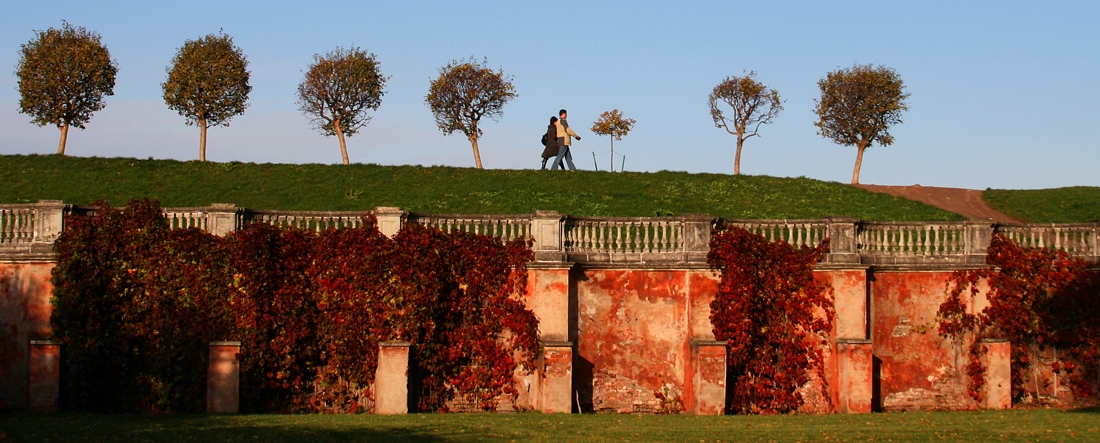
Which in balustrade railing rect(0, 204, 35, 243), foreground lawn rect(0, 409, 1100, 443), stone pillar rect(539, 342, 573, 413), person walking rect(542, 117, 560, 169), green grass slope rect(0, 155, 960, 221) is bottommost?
foreground lawn rect(0, 409, 1100, 443)

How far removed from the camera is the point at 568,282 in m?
22.2

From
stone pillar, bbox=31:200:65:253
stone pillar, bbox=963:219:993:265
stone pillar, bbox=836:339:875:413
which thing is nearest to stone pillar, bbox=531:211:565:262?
stone pillar, bbox=836:339:875:413

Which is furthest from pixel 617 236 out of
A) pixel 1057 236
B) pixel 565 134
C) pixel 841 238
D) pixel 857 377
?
pixel 565 134

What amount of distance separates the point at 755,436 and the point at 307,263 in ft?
29.6

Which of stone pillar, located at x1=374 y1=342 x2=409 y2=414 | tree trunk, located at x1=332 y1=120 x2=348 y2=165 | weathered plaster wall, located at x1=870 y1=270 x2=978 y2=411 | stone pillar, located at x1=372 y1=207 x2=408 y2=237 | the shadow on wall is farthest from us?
tree trunk, located at x1=332 y1=120 x2=348 y2=165

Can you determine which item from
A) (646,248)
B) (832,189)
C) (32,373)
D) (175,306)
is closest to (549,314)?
(646,248)

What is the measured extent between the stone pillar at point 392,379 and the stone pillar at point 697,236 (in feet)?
18.5

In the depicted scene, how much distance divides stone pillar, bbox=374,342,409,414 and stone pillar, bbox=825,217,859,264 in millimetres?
8196

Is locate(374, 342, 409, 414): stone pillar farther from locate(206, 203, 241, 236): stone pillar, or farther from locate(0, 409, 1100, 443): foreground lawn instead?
locate(206, 203, 241, 236): stone pillar

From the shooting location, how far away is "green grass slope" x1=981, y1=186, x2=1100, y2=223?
38750mm

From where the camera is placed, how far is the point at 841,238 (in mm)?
22719

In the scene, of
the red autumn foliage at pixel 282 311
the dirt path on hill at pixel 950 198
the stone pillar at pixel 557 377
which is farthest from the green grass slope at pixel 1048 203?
the red autumn foliage at pixel 282 311

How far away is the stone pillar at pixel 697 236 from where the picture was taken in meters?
22.6

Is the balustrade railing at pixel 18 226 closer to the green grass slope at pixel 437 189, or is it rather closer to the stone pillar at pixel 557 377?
the stone pillar at pixel 557 377
